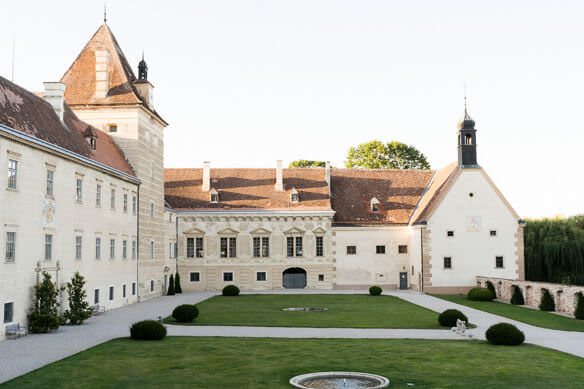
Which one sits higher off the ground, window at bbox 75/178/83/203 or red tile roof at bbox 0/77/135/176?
red tile roof at bbox 0/77/135/176

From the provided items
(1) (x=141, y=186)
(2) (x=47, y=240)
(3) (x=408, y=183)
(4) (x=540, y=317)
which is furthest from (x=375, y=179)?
(2) (x=47, y=240)

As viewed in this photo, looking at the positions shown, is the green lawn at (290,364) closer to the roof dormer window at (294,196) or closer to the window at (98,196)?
the window at (98,196)

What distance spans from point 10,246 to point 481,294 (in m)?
29.9

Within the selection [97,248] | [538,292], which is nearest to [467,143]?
[538,292]

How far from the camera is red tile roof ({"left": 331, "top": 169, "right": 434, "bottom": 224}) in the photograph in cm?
5209

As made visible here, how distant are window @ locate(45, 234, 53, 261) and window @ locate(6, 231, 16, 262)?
9.82 feet

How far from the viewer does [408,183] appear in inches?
2179

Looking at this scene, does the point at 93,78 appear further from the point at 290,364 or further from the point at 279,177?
the point at 290,364

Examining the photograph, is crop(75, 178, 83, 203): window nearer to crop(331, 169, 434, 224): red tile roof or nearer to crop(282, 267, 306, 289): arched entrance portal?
crop(282, 267, 306, 289): arched entrance portal

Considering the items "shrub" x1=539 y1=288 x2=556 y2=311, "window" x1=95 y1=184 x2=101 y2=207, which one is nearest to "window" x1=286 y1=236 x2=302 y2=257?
"window" x1=95 y1=184 x2=101 y2=207

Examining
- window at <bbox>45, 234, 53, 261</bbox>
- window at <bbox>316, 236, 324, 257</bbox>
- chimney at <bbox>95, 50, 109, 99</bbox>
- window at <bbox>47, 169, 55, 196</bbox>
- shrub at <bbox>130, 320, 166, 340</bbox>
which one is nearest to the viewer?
shrub at <bbox>130, 320, 166, 340</bbox>

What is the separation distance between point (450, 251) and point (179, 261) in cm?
2264

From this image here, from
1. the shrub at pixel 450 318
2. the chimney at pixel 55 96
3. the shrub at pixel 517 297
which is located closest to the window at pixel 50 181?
the chimney at pixel 55 96

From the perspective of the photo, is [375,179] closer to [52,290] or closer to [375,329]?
[375,329]
